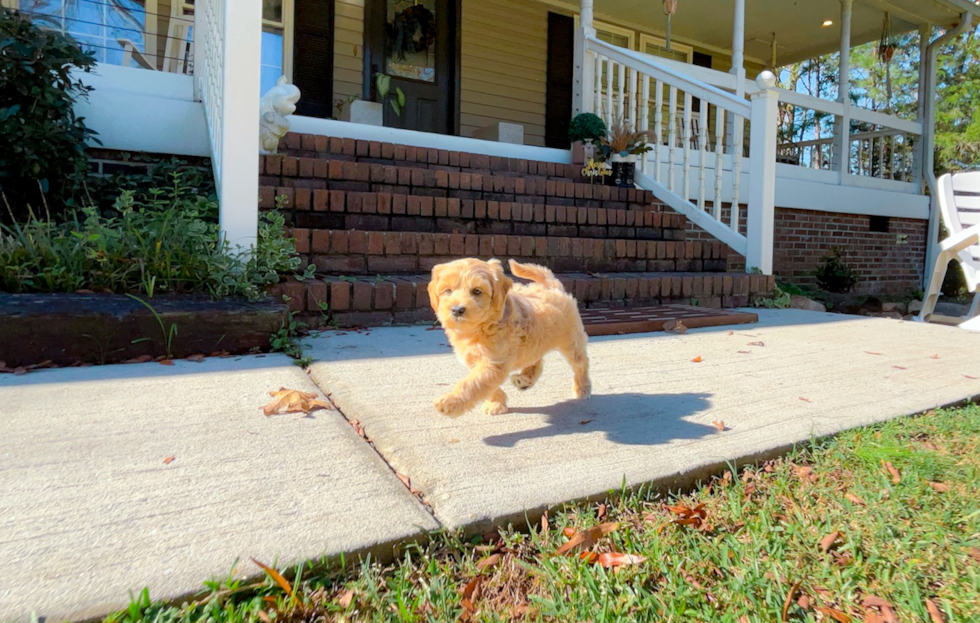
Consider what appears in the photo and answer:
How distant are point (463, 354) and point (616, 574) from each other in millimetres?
919

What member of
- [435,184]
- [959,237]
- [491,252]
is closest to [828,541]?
[491,252]

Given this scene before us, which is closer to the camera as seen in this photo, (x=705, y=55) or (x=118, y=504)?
(x=118, y=504)

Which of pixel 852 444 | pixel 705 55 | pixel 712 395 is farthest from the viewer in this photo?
pixel 705 55

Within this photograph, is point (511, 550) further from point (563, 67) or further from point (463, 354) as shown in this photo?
point (563, 67)

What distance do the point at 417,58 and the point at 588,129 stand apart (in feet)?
12.0

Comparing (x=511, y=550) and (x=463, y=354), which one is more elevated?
(x=463, y=354)

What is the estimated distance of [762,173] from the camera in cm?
557

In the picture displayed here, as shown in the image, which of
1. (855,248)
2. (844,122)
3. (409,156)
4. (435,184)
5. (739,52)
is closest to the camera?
(435,184)

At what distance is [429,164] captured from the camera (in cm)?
569

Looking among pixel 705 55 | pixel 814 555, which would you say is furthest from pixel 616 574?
pixel 705 55

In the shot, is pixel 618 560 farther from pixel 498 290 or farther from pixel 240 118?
pixel 240 118

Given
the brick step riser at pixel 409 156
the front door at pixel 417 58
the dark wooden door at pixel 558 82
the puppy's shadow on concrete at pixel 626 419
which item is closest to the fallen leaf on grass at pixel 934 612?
the puppy's shadow on concrete at pixel 626 419

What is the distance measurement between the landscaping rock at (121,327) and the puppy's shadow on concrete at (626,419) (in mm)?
1466

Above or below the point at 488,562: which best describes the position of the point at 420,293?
above
